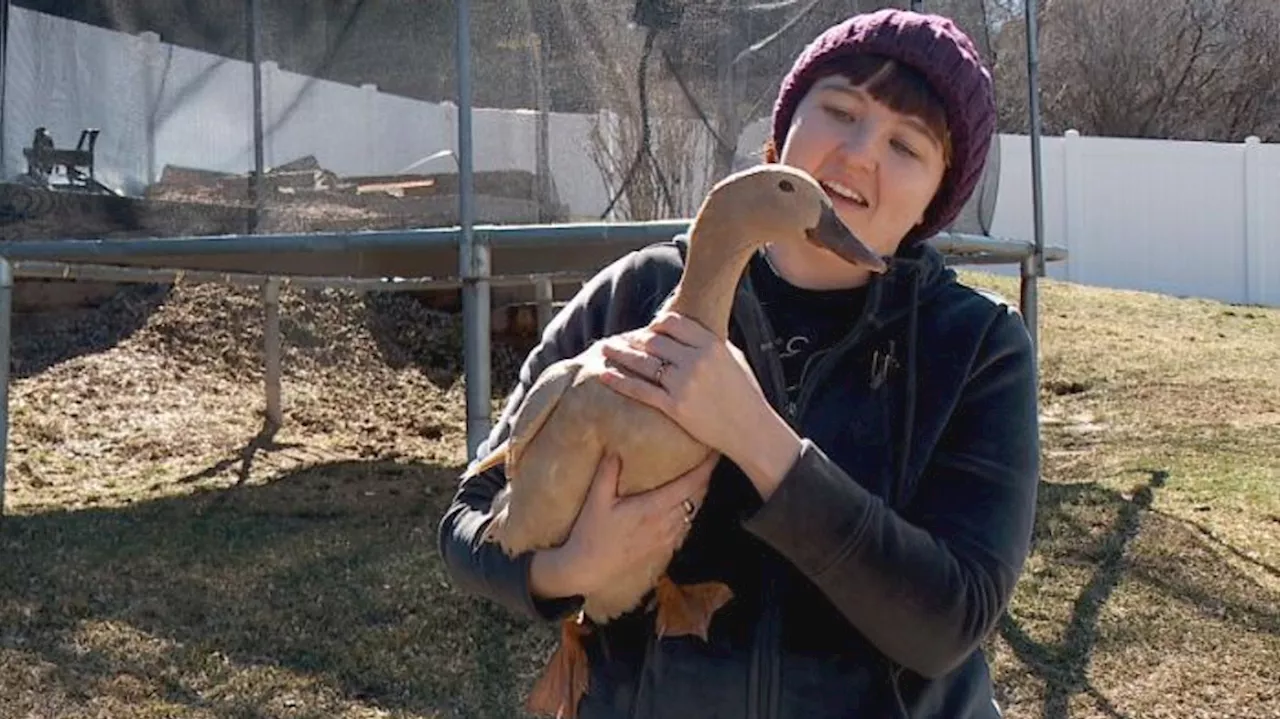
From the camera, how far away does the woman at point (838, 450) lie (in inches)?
66.2

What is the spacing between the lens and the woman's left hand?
1.66 metres

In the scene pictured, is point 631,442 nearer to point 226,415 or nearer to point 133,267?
point 133,267

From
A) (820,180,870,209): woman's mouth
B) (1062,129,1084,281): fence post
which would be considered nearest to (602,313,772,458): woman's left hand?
(820,180,870,209): woman's mouth

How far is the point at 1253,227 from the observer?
1825cm

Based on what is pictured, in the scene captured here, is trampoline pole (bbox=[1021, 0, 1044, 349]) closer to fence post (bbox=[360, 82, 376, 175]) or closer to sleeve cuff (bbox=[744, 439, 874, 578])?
fence post (bbox=[360, 82, 376, 175])

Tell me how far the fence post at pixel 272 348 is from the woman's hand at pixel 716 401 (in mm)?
6413

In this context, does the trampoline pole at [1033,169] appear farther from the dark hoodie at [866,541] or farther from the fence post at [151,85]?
the dark hoodie at [866,541]

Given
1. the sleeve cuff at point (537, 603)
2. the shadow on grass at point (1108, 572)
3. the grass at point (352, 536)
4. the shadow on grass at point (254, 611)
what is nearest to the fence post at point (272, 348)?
the grass at point (352, 536)

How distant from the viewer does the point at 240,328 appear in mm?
9836

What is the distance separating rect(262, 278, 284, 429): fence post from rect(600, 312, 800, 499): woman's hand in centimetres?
641

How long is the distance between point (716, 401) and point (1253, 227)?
18311 millimetres

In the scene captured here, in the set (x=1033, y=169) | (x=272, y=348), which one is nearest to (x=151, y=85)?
(x=272, y=348)

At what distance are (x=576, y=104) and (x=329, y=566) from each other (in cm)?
211

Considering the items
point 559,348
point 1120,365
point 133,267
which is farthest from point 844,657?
point 1120,365
